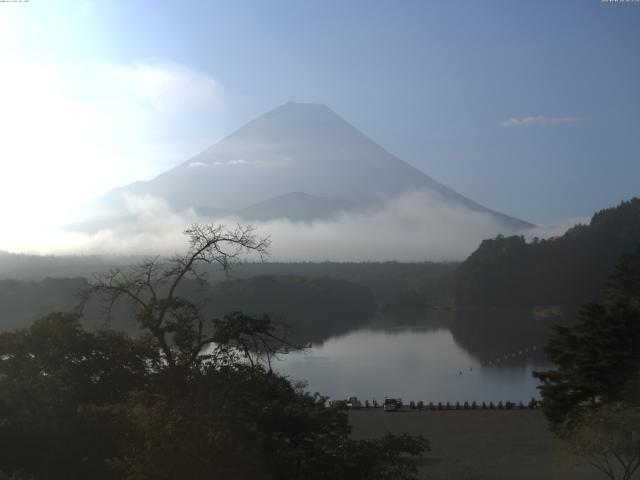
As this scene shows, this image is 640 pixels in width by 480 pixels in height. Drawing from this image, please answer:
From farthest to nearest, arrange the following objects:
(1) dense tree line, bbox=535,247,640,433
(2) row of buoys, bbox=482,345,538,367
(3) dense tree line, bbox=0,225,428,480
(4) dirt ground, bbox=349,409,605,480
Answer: (2) row of buoys, bbox=482,345,538,367
(1) dense tree line, bbox=535,247,640,433
(4) dirt ground, bbox=349,409,605,480
(3) dense tree line, bbox=0,225,428,480

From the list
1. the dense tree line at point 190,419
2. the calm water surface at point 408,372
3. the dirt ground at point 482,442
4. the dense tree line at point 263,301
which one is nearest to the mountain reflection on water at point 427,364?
the calm water surface at point 408,372

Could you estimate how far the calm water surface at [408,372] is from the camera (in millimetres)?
20438

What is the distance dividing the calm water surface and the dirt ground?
14.8 ft

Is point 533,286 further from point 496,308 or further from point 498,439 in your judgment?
point 498,439

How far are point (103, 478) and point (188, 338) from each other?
83.4 inches

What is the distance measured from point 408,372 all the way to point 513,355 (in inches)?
280

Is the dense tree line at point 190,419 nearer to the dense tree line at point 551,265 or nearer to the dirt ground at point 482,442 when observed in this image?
the dirt ground at point 482,442

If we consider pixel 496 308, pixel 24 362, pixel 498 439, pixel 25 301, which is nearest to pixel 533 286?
pixel 496 308

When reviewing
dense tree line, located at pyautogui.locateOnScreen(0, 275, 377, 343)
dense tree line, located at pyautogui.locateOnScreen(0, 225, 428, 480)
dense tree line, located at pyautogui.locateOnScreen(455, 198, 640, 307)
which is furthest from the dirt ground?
dense tree line, located at pyautogui.locateOnScreen(455, 198, 640, 307)

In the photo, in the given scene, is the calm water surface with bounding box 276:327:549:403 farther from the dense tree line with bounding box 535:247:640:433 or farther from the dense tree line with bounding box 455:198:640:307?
the dense tree line with bounding box 455:198:640:307

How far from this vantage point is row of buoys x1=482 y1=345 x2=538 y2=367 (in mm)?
27797

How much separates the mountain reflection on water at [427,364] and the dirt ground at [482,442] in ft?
7.29

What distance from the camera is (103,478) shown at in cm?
604

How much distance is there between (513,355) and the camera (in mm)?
29781
